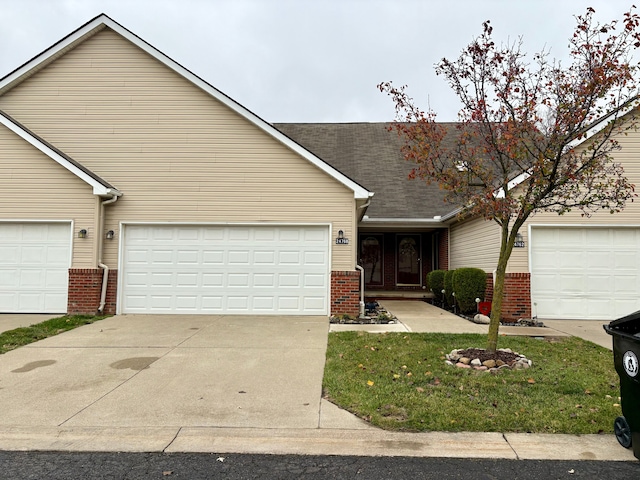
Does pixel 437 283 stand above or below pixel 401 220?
below

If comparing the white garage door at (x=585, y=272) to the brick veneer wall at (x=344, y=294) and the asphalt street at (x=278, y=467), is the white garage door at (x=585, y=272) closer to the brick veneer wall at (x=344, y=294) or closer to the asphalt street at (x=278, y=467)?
the brick veneer wall at (x=344, y=294)

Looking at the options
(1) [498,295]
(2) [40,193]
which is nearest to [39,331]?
(2) [40,193]

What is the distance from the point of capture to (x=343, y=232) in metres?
10.9

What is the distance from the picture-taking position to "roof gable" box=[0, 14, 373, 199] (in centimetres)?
1096

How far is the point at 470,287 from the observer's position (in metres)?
11.3

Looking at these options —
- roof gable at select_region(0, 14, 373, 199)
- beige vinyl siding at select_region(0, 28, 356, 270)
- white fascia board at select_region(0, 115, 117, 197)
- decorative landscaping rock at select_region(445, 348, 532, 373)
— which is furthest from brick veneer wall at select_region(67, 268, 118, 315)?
decorative landscaping rock at select_region(445, 348, 532, 373)

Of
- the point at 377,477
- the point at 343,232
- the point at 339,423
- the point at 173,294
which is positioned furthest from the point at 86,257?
the point at 377,477

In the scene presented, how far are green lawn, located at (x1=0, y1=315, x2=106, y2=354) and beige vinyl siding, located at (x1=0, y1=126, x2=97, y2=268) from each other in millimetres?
1403

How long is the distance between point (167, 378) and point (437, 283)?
35.3ft

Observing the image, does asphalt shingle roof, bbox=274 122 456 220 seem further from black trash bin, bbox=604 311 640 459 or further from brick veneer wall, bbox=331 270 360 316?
black trash bin, bbox=604 311 640 459

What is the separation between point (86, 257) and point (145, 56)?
17.4 ft

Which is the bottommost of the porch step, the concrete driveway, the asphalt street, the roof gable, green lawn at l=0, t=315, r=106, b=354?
the asphalt street

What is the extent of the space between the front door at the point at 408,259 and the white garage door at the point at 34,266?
36.7 feet

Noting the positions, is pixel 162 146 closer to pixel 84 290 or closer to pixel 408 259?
pixel 84 290
